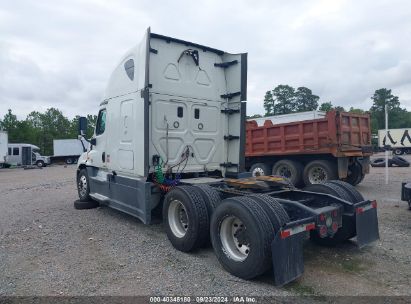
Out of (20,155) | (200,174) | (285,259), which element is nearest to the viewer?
(285,259)

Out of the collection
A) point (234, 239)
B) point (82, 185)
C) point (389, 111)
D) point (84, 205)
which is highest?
point (389, 111)

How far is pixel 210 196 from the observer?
16.5 feet

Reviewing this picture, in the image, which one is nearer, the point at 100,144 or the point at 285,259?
the point at 285,259

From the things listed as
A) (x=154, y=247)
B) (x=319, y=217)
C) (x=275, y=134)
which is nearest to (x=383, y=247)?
(x=319, y=217)

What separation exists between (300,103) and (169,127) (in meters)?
81.6

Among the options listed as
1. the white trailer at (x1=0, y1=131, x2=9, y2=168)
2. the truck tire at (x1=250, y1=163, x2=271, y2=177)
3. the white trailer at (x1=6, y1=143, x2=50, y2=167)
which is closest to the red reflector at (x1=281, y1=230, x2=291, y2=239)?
the truck tire at (x1=250, y1=163, x2=271, y2=177)

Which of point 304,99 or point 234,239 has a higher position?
point 304,99

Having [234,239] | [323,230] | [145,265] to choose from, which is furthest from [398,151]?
[145,265]

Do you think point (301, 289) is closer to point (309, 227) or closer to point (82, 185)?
point (309, 227)

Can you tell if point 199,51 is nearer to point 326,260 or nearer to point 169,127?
point 169,127

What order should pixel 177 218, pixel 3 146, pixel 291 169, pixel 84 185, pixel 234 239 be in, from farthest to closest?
pixel 3 146 < pixel 291 169 < pixel 84 185 < pixel 177 218 < pixel 234 239

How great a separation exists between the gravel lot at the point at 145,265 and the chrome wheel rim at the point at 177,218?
32 centimetres

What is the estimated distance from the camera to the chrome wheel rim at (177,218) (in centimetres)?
530

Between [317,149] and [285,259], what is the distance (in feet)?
25.7
